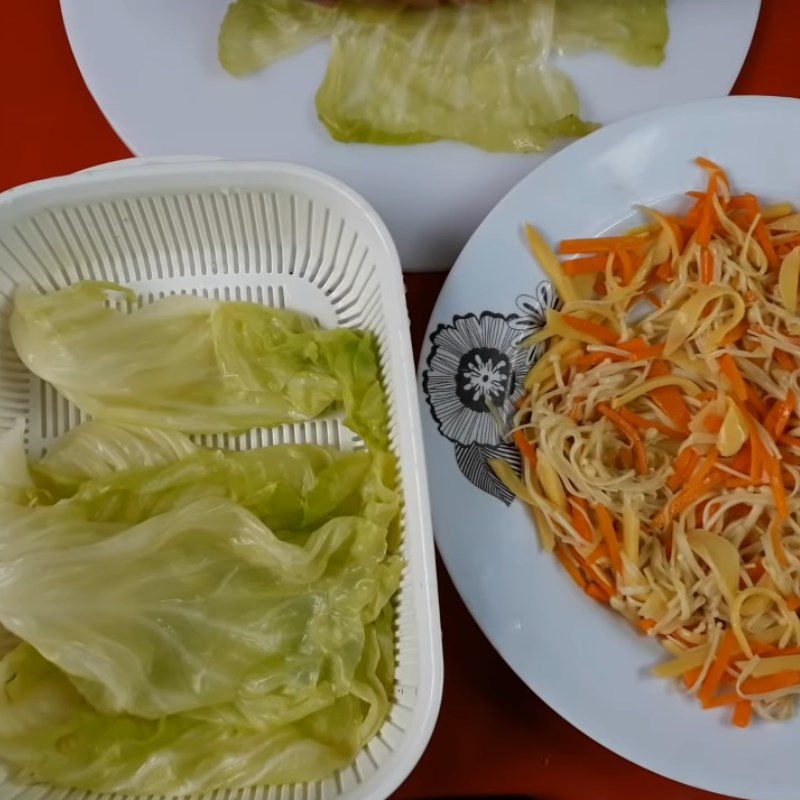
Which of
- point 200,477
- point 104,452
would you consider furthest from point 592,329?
point 104,452

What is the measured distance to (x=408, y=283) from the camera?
4.21 feet

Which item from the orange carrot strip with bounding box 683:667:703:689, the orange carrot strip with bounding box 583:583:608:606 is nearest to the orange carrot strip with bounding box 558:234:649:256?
the orange carrot strip with bounding box 583:583:608:606

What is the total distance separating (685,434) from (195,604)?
71 centimetres

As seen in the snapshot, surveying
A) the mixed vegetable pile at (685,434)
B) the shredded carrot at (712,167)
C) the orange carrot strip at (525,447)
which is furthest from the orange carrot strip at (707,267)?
the orange carrot strip at (525,447)

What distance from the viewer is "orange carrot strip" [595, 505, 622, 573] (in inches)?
42.6

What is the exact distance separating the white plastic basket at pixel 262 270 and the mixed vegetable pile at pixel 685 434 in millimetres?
231

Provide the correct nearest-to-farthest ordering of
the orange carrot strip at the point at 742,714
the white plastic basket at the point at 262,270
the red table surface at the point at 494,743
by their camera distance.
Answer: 1. the white plastic basket at the point at 262,270
2. the orange carrot strip at the point at 742,714
3. the red table surface at the point at 494,743

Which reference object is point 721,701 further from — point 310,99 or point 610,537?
point 310,99

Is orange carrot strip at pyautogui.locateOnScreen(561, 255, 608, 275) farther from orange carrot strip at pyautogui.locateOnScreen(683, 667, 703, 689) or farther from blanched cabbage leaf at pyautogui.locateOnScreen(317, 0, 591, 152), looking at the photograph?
orange carrot strip at pyautogui.locateOnScreen(683, 667, 703, 689)

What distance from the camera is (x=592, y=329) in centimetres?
114

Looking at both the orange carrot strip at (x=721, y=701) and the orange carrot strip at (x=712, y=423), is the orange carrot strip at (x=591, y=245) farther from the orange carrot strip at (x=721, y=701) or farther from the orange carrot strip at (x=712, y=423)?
the orange carrot strip at (x=721, y=701)

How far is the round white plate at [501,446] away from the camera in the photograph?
1.00 meters

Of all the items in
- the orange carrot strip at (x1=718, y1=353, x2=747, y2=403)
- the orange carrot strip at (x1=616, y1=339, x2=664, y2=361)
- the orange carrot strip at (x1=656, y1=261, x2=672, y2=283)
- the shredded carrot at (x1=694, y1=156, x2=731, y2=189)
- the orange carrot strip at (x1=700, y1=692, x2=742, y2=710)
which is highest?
the shredded carrot at (x1=694, y1=156, x2=731, y2=189)

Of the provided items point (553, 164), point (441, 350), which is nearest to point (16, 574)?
point (441, 350)
